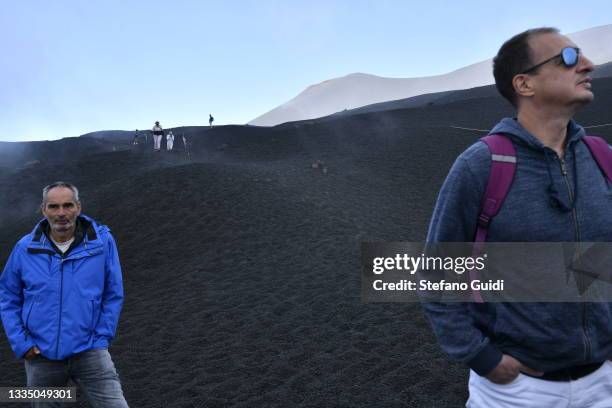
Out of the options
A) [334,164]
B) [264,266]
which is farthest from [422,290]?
[334,164]

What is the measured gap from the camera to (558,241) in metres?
1.86

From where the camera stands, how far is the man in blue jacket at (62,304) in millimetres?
3422

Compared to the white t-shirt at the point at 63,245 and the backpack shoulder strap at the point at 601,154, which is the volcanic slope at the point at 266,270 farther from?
the backpack shoulder strap at the point at 601,154

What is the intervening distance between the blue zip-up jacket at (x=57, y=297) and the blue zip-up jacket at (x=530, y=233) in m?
→ 2.42

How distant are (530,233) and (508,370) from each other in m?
0.47

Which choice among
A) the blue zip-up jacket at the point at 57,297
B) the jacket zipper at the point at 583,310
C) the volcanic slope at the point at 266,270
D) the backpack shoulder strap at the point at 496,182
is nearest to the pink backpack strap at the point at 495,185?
the backpack shoulder strap at the point at 496,182

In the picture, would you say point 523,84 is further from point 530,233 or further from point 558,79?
point 530,233

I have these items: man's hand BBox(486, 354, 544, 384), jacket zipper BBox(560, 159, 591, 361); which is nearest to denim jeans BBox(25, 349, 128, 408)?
man's hand BBox(486, 354, 544, 384)

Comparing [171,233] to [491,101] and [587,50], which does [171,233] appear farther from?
[587,50]

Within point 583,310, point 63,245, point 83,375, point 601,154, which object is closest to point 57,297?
point 63,245

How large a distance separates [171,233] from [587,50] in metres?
130

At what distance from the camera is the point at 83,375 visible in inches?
137

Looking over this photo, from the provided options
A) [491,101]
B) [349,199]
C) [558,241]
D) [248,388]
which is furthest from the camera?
[491,101]

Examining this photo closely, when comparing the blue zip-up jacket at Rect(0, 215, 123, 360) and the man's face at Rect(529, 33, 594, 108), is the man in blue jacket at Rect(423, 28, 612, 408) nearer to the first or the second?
the man's face at Rect(529, 33, 594, 108)
